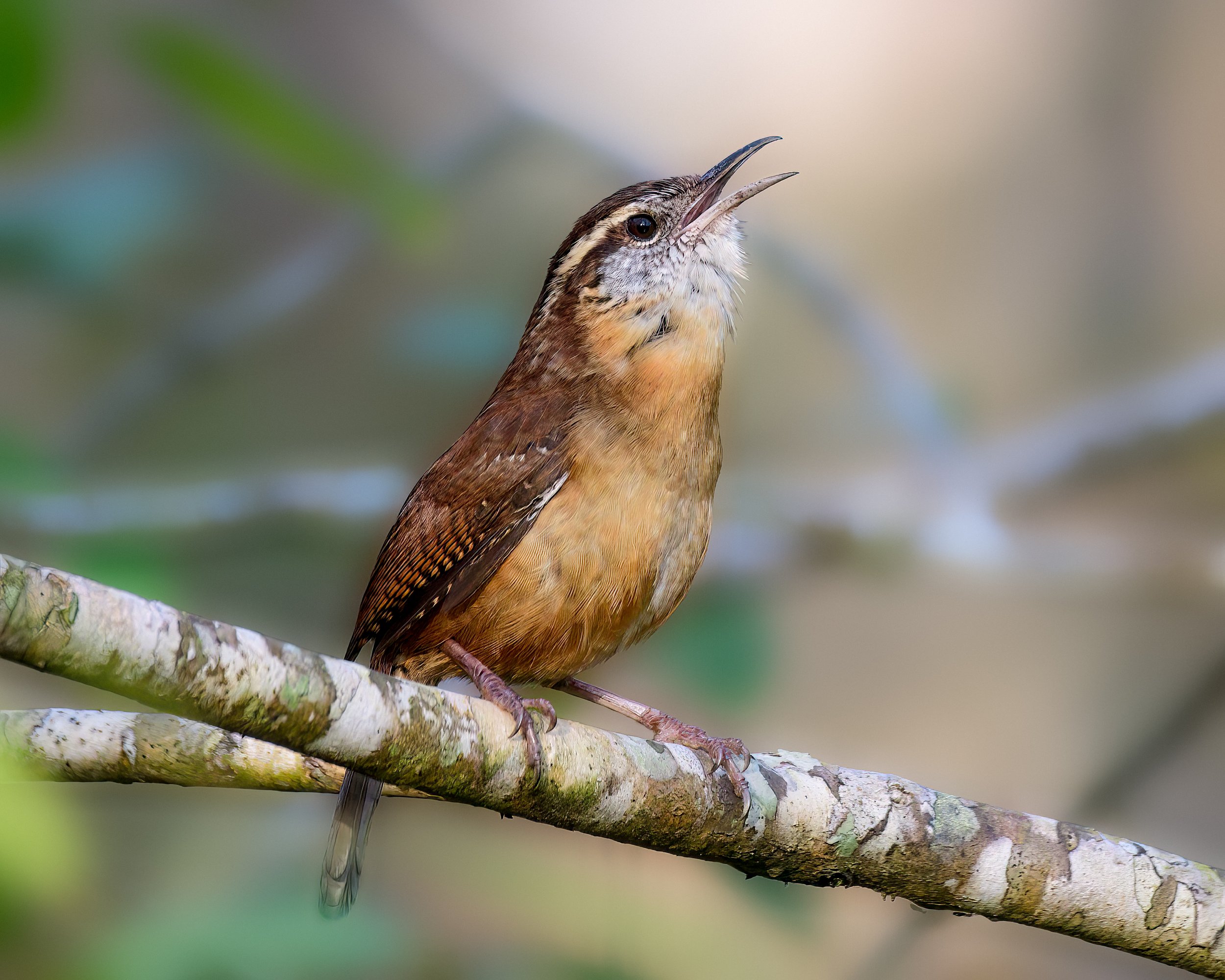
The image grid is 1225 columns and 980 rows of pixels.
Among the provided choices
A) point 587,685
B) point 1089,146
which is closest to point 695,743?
point 587,685

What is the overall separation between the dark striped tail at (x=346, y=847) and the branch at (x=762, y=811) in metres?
0.73

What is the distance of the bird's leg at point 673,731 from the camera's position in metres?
2.64

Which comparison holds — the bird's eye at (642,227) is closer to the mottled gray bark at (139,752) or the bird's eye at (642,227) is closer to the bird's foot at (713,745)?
the bird's foot at (713,745)

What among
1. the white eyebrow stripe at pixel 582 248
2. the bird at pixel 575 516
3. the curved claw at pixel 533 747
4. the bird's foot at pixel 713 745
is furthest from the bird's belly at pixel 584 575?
the white eyebrow stripe at pixel 582 248

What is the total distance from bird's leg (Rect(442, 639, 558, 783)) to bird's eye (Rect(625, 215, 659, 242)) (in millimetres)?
1228

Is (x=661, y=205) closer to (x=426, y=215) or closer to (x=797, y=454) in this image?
(x=426, y=215)

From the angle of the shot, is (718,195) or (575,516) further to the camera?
(718,195)

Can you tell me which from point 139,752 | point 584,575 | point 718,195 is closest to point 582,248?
point 718,195

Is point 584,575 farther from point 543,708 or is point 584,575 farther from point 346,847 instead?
point 346,847

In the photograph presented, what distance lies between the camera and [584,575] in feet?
9.29

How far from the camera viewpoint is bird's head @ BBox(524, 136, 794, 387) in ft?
10.4

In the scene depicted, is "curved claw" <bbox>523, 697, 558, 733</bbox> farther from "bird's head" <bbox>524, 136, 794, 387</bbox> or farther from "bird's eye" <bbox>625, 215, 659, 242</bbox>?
"bird's eye" <bbox>625, 215, 659, 242</bbox>

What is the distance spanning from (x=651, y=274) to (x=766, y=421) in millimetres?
2919

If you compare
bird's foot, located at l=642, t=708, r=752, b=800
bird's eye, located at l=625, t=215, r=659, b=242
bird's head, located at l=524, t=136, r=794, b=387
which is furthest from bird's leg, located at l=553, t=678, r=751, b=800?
bird's eye, located at l=625, t=215, r=659, b=242
